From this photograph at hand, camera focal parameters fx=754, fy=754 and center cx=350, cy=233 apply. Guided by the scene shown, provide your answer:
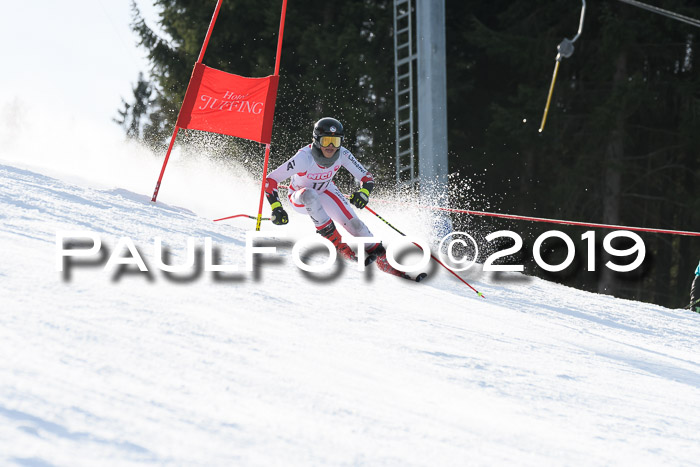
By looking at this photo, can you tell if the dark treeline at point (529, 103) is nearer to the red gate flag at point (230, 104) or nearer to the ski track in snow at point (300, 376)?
the red gate flag at point (230, 104)

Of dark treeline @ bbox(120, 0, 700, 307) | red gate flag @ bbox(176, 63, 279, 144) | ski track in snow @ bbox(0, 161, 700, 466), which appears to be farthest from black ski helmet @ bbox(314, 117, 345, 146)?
dark treeline @ bbox(120, 0, 700, 307)

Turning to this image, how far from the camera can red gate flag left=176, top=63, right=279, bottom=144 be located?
6.11 meters

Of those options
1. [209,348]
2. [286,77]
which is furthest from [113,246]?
[286,77]

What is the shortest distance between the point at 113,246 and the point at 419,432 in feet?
9.06

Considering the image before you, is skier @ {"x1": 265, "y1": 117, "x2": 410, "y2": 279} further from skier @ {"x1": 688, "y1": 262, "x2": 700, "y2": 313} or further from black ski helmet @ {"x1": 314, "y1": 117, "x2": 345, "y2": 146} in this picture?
skier @ {"x1": 688, "y1": 262, "x2": 700, "y2": 313}

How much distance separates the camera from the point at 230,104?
618 centimetres

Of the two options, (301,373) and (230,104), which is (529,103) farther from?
(301,373)

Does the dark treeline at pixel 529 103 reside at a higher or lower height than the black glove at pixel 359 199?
higher

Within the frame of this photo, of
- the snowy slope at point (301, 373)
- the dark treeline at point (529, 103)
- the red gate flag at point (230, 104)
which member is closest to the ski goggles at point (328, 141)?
the red gate flag at point (230, 104)

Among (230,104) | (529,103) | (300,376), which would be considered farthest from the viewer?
(529,103)

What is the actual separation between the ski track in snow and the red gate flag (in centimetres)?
172


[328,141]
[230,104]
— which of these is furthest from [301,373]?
[230,104]

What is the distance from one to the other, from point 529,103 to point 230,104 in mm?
9248

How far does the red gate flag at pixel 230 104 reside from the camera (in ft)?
20.0
